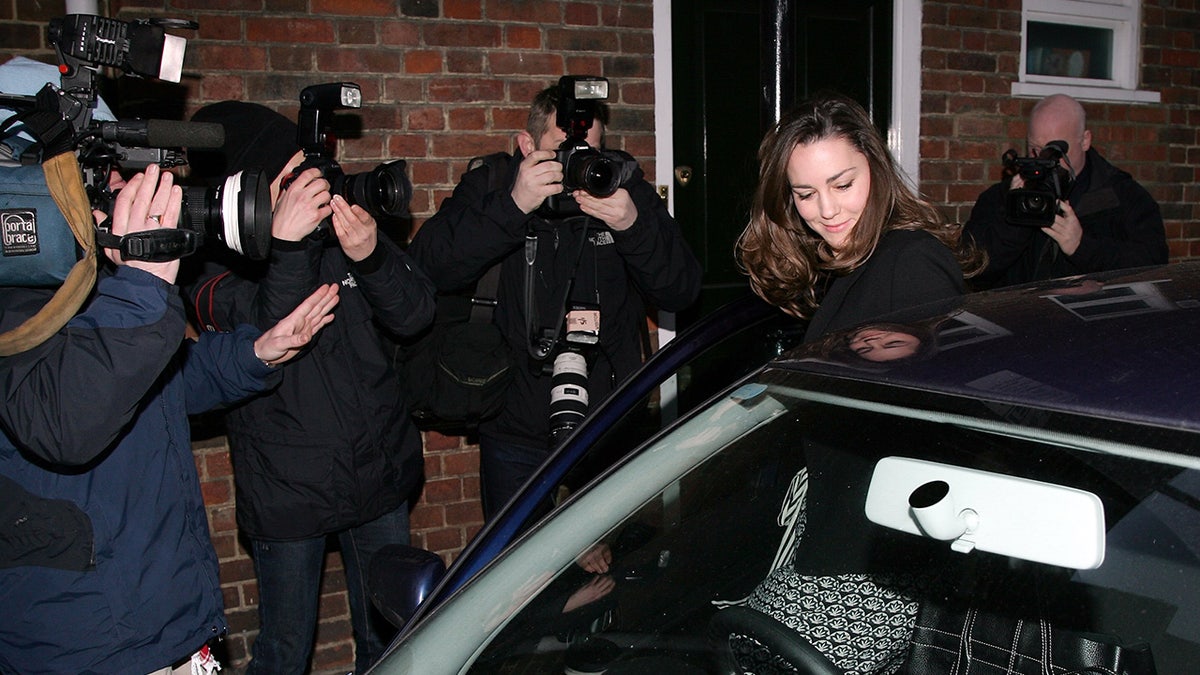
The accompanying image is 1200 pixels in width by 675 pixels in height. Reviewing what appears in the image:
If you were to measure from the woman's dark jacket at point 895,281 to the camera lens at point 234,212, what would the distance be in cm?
128

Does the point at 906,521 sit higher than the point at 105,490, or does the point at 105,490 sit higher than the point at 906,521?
the point at 906,521

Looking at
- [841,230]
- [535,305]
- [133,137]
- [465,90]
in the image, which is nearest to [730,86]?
[465,90]

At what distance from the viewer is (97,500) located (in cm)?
200

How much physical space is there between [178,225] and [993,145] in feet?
14.5

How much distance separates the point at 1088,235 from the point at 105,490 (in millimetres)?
3744

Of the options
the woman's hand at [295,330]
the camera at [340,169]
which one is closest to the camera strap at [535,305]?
the camera at [340,169]

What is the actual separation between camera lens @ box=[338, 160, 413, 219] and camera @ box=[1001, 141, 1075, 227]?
250 centimetres

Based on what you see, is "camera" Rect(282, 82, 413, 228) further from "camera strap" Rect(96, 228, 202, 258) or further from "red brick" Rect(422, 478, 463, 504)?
"red brick" Rect(422, 478, 463, 504)

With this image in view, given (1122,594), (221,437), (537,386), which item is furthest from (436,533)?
(1122,594)

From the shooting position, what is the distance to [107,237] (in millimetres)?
1980

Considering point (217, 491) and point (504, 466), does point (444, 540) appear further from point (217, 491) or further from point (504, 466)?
point (504, 466)

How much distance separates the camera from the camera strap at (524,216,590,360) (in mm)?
3094

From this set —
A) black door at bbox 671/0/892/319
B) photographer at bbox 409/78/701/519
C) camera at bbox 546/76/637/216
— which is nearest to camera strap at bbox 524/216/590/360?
photographer at bbox 409/78/701/519

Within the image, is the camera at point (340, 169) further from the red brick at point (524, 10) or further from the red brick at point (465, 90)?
the red brick at point (524, 10)
